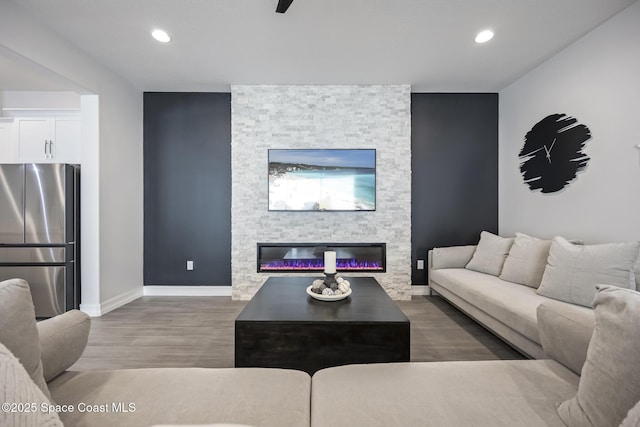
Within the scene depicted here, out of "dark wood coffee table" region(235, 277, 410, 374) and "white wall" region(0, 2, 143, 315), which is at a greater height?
"white wall" region(0, 2, 143, 315)

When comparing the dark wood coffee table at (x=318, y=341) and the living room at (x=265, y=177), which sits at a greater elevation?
the living room at (x=265, y=177)

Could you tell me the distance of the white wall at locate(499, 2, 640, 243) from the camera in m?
2.28

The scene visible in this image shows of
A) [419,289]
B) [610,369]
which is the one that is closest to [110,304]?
[419,289]

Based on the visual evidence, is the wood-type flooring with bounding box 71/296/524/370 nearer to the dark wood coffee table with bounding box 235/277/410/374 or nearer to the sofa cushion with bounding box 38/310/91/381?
the dark wood coffee table with bounding box 235/277/410/374

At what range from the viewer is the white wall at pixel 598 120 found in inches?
89.9

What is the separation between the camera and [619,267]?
1.98 meters

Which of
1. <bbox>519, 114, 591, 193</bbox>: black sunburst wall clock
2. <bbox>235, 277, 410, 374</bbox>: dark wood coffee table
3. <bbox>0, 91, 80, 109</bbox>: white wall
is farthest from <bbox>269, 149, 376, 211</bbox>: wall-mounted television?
<bbox>0, 91, 80, 109</bbox>: white wall

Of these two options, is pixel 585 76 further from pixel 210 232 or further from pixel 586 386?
pixel 210 232

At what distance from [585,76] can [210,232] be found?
4.35 metres

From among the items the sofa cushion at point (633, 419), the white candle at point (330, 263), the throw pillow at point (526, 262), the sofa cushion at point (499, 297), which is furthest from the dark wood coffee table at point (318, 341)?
the throw pillow at point (526, 262)

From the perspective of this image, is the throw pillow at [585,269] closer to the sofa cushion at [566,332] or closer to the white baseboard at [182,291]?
the sofa cushion at [566,332]

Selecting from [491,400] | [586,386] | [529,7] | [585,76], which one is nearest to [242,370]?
[491,400]

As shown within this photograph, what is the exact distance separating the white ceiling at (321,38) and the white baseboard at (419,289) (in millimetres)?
2621

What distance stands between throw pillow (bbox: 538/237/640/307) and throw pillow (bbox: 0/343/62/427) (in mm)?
2790
